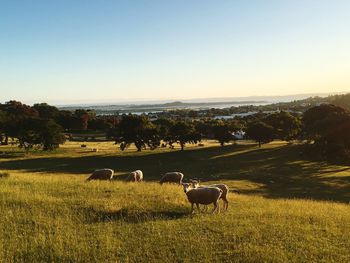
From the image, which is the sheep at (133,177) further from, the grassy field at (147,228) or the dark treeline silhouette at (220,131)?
the dark treeline silhouette at (220,131)

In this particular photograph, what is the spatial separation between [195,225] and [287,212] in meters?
5.53

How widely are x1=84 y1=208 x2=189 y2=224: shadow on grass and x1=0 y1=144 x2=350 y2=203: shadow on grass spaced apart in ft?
81.4

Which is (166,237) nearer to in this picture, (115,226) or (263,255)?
(115,226)

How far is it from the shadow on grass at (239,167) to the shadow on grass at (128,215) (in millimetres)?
24811

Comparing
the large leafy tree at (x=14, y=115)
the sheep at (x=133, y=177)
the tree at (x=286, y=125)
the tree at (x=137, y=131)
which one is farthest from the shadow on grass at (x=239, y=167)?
the large leafy tree at (x=14, y=115)

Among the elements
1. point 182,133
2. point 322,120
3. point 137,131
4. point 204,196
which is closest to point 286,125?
point 322,120

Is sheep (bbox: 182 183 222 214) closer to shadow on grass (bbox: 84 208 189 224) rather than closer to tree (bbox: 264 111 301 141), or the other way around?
shadow on grass (bbox: 84 208 189 224)

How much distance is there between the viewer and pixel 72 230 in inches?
617

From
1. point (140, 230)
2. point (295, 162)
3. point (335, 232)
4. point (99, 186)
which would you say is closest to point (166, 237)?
point (140, 230)

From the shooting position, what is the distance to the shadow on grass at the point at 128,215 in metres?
17.5

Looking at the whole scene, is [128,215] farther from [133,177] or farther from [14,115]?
[14,115]

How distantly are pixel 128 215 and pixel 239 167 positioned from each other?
49.6 meters

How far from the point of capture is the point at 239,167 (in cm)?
6631

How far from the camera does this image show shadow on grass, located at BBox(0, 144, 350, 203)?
160 ft
